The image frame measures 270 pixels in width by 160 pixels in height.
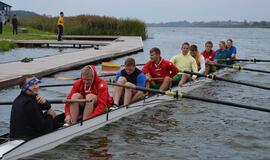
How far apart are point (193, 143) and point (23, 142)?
3.97 m

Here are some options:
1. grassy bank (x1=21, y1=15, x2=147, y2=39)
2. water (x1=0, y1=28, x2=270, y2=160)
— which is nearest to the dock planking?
grassy bank (x1=21, y1=15, x2=147, y2=39)

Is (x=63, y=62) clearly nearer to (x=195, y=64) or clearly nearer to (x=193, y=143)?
(x=195, y=64)

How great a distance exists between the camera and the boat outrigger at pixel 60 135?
7344mm

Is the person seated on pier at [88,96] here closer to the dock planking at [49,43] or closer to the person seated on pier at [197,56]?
the person seated on pier at [197,56]

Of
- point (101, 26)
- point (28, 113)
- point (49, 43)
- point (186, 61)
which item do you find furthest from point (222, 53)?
point (101, 26)

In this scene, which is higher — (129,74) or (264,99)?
(129,74)

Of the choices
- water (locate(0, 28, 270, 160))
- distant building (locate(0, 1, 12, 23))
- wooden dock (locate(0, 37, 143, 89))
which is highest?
distant building (locate(0, 1, 12, 23))

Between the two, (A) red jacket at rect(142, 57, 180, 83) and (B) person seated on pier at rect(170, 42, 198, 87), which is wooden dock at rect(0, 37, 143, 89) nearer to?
(A) red jacket at rect(142, 57, 180, 83)

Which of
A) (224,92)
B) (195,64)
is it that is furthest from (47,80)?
(224,92)

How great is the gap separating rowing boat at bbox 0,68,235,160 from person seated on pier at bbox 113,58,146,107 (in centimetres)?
20

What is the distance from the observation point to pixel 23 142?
293 inches

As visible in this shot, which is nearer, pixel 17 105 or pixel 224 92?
pixel 17 105

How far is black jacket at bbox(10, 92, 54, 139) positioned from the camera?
24.3ft

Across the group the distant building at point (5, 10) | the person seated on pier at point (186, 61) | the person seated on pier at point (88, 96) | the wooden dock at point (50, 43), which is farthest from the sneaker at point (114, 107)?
the distant building at point (5, 10)
